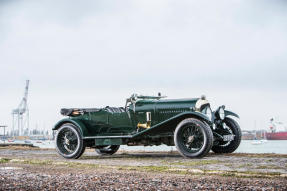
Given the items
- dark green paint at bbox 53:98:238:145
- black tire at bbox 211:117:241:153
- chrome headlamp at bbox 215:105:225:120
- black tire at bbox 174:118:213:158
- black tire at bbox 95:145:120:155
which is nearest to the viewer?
black tire at bbox 174:118:213:158

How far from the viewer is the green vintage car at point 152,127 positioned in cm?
955

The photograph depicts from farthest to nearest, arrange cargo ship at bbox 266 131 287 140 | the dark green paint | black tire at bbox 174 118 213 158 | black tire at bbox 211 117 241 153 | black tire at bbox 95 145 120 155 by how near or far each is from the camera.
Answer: cargo ship at bbox 266 131 287 140 < black tire at bbox 95 145 120 155 < black tire at bbox 211 117 241 153 < the dark green paint < black tire at bbox 174 118 213 158

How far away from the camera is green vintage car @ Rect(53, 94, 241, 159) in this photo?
31.3 ft

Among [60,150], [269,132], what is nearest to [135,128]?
[60,150]

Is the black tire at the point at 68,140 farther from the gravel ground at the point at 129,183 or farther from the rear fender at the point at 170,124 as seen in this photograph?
the gravel ground at the point at 129,183

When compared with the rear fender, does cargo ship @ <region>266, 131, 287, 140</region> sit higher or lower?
lower

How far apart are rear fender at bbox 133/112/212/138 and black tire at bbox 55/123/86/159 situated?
181 centimetres

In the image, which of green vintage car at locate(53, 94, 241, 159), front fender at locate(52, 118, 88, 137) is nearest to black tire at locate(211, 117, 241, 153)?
green vintage car at locate(53, 94, 241, 159)

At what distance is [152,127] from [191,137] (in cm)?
107

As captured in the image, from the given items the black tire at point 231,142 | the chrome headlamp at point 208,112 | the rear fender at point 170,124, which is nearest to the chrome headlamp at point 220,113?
the chrome headlamp at point 208,112

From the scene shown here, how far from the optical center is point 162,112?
413 inches

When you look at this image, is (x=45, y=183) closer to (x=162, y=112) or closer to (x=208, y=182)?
(x=208, y=182)

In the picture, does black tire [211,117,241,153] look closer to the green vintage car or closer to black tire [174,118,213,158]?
the green vintage car

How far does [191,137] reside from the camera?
9531 millimetres
